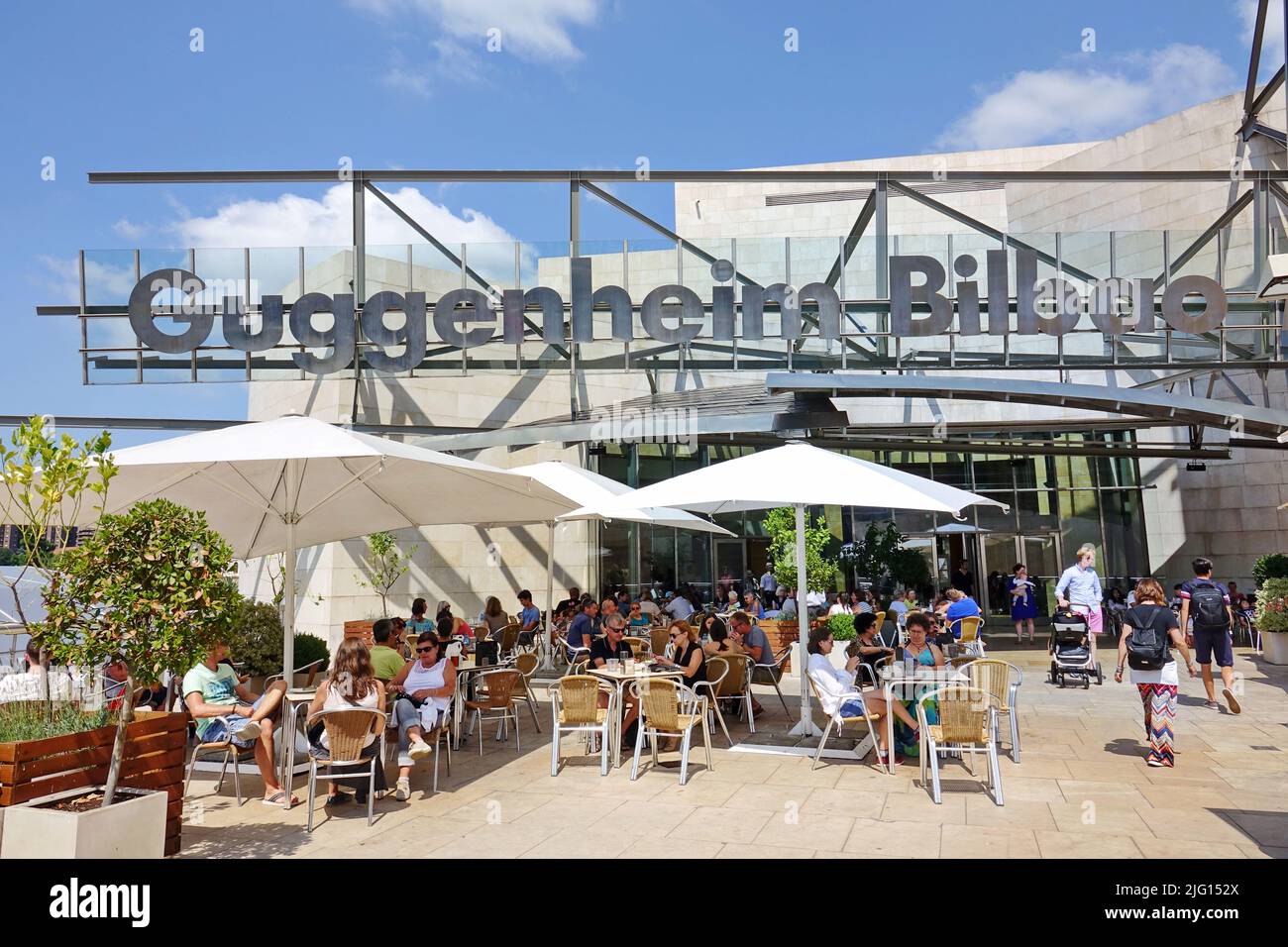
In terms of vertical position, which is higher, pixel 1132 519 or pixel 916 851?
pixel 1132 519

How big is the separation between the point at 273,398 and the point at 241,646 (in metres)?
8.98

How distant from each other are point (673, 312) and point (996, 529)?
1020 cm

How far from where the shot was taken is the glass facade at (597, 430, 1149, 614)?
21875 mm

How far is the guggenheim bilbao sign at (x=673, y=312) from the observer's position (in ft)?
53.9

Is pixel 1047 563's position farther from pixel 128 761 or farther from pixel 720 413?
pixel 128 761

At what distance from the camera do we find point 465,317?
55.3ft

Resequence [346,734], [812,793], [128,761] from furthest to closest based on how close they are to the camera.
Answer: [812,793] → [346,734] → [128,761]

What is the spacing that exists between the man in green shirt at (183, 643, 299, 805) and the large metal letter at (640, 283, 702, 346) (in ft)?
36.1

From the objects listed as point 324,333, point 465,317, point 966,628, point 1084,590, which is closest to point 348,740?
point 966,628

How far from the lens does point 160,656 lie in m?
4.41

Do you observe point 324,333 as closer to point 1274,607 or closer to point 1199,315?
point 1199,315

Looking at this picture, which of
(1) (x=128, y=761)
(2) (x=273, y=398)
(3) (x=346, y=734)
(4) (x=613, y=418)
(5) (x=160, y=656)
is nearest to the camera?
(5) (x=160, y=656)

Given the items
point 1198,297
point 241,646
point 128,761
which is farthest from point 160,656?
point 1198,297

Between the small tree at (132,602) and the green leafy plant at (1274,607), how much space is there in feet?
44.7
